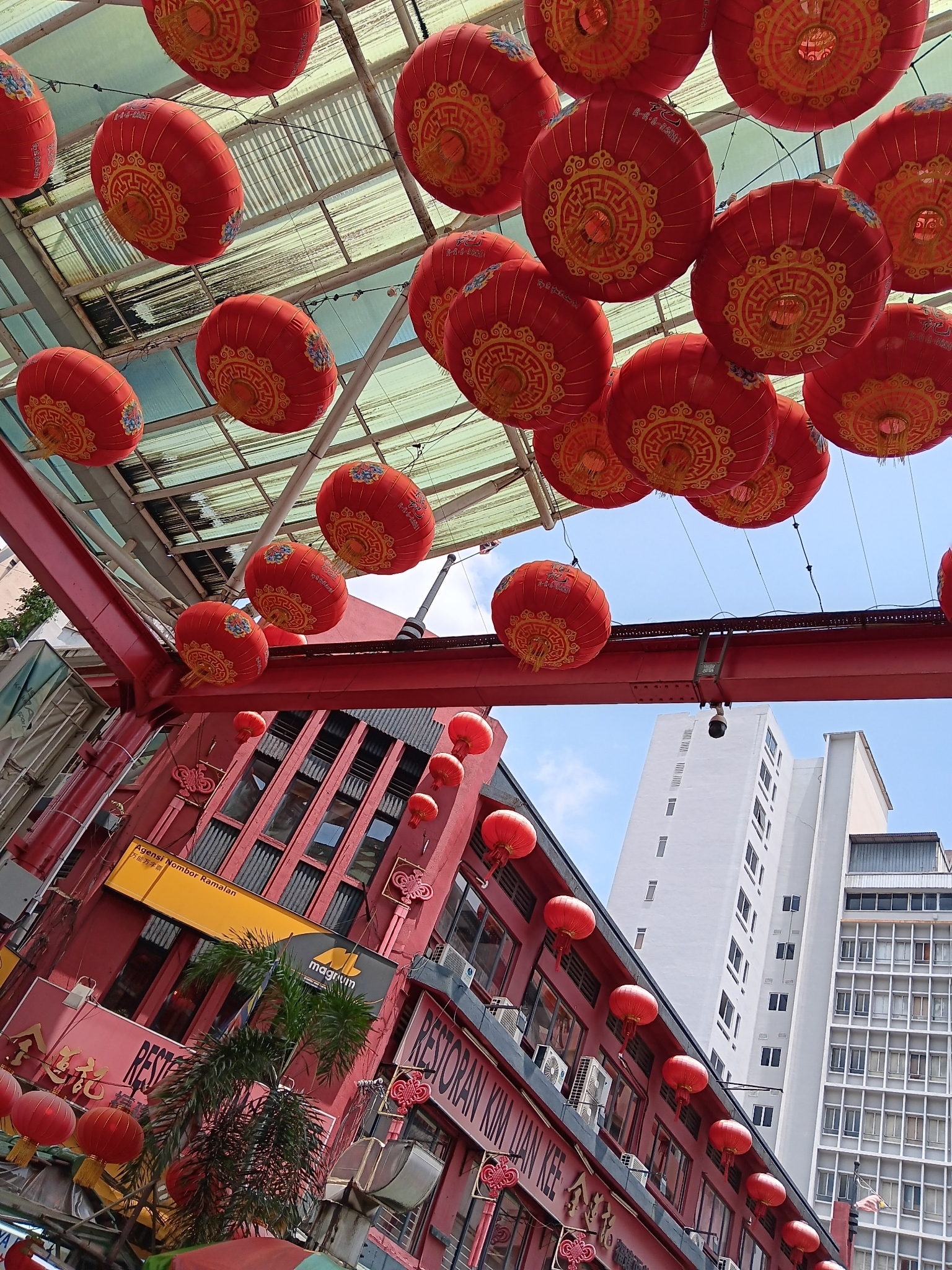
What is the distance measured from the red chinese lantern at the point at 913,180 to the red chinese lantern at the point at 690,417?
35.5 inches

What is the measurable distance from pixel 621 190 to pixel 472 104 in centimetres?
118

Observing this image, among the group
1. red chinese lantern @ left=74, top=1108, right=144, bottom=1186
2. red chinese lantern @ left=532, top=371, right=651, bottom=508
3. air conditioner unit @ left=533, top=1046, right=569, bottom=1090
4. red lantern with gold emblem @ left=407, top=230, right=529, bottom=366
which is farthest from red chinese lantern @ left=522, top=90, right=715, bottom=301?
air conditioner unit @ left=533, top=1046, right=569, bottom=1090

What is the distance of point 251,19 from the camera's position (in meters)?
4.84

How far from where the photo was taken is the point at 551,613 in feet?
22.9

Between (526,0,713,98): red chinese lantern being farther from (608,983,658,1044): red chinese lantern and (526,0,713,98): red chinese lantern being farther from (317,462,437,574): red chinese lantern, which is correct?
(608,983,658,1044): red chinese lantern

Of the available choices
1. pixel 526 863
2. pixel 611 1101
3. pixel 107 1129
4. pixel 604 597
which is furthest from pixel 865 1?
pixel 611 1101

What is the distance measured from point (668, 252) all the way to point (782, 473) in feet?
6.23

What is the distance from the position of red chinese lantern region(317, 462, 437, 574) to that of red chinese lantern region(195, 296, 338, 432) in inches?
26.0

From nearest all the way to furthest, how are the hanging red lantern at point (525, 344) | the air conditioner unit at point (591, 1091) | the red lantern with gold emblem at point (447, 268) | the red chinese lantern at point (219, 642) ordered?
1. the hanging red lantern at point (525, 344)
2. the red lantern with gold emblem at point (447, 268)
3. the red chinese lantern at point (219, 642)
4. the air conditioner unit at point (591, 1091)

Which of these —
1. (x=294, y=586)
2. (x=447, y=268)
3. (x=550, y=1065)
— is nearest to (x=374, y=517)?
(x=294, y=586)

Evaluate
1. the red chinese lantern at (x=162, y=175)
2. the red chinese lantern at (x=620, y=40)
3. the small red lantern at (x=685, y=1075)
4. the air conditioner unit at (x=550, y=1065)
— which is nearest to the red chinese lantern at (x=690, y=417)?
the red chinese lantern at (x=620, y=40)

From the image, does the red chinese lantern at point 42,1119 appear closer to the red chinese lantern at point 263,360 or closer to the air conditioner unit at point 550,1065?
the red chinese lantern at point 263,360

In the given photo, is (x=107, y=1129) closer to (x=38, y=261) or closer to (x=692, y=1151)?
(x=38, y=261)

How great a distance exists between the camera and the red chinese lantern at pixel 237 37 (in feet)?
15.7
